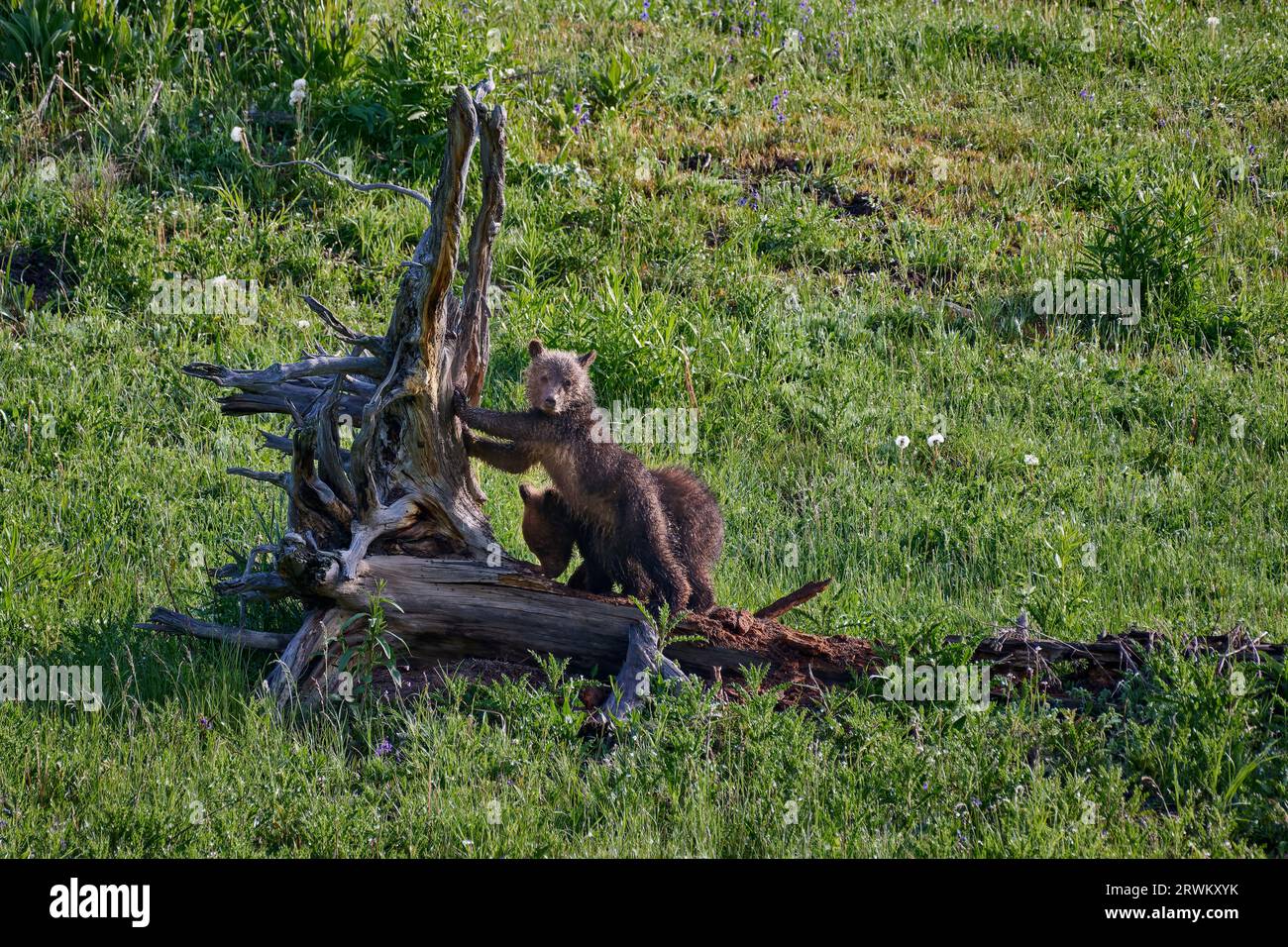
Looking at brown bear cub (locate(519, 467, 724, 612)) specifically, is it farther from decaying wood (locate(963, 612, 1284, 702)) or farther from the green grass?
decaying wood (locate(963, 612, 1284, 702))

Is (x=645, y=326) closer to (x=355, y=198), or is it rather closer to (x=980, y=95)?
(x=355, y=198)

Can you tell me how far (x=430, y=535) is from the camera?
6.95 metres

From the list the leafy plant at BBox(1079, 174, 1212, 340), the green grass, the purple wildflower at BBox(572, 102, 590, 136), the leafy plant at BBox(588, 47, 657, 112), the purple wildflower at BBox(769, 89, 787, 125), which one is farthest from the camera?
the purple wildflower at BBox(769, 89, 787, 125)

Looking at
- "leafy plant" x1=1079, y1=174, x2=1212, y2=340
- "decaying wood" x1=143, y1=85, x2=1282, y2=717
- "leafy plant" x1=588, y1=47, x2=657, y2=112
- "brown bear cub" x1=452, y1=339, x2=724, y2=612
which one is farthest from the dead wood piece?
"leafy plant" x1=588, y1=47, x2=657, y2=112

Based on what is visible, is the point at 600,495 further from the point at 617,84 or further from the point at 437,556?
the point at 617,84

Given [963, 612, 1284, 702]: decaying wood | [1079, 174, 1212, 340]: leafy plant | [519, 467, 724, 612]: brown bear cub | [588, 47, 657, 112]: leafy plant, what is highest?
[588, 47, 657, 112]: leafy plant

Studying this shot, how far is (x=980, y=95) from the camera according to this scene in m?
14.4

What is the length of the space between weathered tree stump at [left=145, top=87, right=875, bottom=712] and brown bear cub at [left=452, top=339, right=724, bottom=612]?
0.17 metres

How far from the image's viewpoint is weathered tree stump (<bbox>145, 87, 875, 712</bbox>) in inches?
256

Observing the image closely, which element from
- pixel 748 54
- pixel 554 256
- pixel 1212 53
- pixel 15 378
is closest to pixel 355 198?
pixel 554 256

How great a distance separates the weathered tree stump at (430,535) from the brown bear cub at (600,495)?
17 centimetres

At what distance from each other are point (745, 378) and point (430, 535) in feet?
12.7

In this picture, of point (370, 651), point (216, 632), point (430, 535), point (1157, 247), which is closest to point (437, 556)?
point (430, 535)

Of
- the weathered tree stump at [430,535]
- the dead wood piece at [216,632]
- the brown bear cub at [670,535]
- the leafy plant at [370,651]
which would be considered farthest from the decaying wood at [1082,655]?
the dead wood piece at [216,632]
